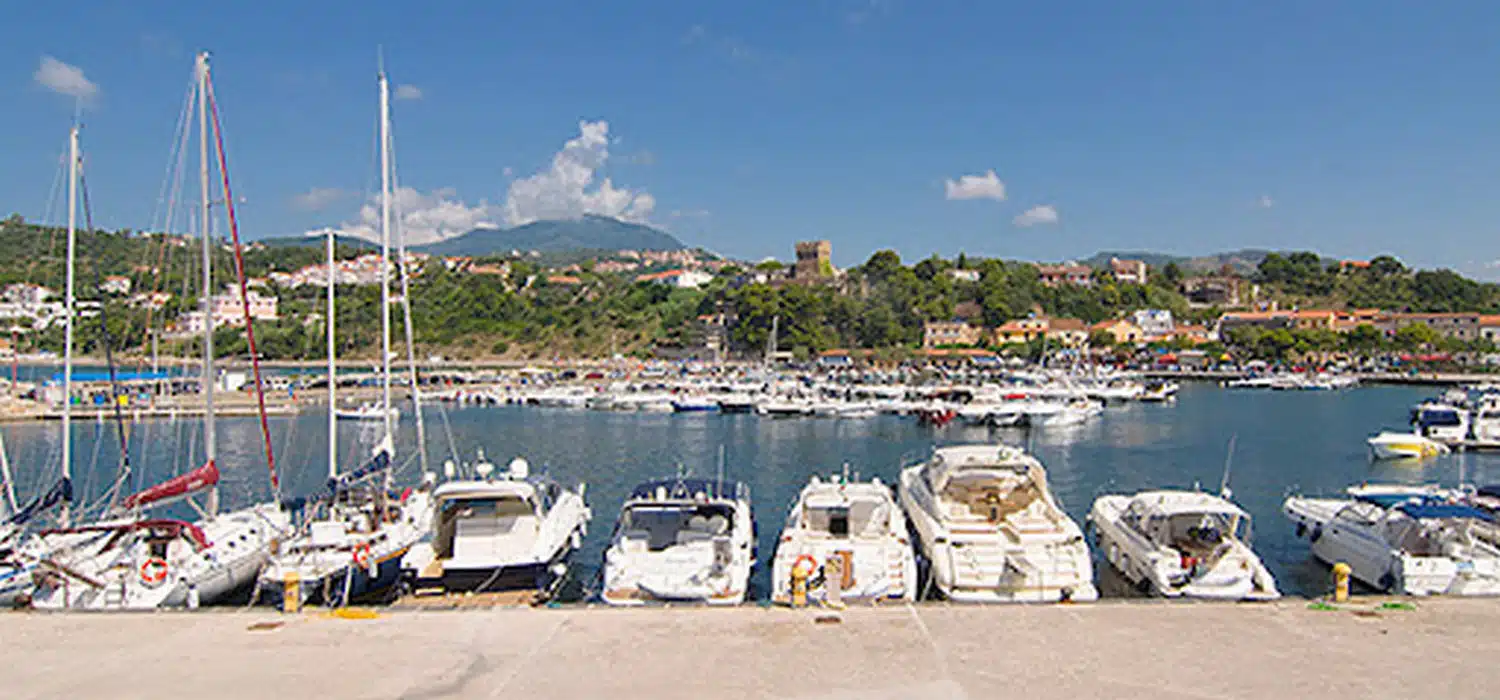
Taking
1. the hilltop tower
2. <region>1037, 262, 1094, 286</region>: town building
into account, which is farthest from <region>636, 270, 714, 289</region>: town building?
<region>1037, 262, 1094, 286</region>: town building

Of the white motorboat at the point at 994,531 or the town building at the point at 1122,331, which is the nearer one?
the white motorboat at the point at 994,531

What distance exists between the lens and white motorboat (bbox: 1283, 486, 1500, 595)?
15.2 m

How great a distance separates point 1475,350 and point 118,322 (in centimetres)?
12827

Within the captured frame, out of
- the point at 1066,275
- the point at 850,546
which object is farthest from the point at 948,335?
the point at 850,546

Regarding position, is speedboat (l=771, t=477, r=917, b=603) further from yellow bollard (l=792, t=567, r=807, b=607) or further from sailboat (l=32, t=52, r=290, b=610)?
sailboat (l=32, t=52, r=290, b=610)

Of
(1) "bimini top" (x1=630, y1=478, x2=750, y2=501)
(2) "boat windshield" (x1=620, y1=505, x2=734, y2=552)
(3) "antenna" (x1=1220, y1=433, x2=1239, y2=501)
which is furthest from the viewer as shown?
(3) "antenna" (x1=1220, y1=433, x2=1239, y2=501)

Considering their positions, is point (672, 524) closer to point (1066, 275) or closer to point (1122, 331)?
point (1122, 331)

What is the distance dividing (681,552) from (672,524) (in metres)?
2.76

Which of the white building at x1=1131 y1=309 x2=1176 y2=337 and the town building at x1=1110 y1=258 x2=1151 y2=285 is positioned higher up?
the town building at x1=1110 y1=258 x2=1151 y2=285

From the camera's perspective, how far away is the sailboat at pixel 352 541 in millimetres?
15148

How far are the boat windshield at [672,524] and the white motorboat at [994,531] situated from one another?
3.43 meters

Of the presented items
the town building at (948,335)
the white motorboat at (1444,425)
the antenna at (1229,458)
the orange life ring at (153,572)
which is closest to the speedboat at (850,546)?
the orange life ring at (153,572)

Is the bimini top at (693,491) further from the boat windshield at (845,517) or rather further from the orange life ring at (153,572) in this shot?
the orange life ring at (153,572)

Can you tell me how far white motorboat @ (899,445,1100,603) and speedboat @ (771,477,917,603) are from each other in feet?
2.07
